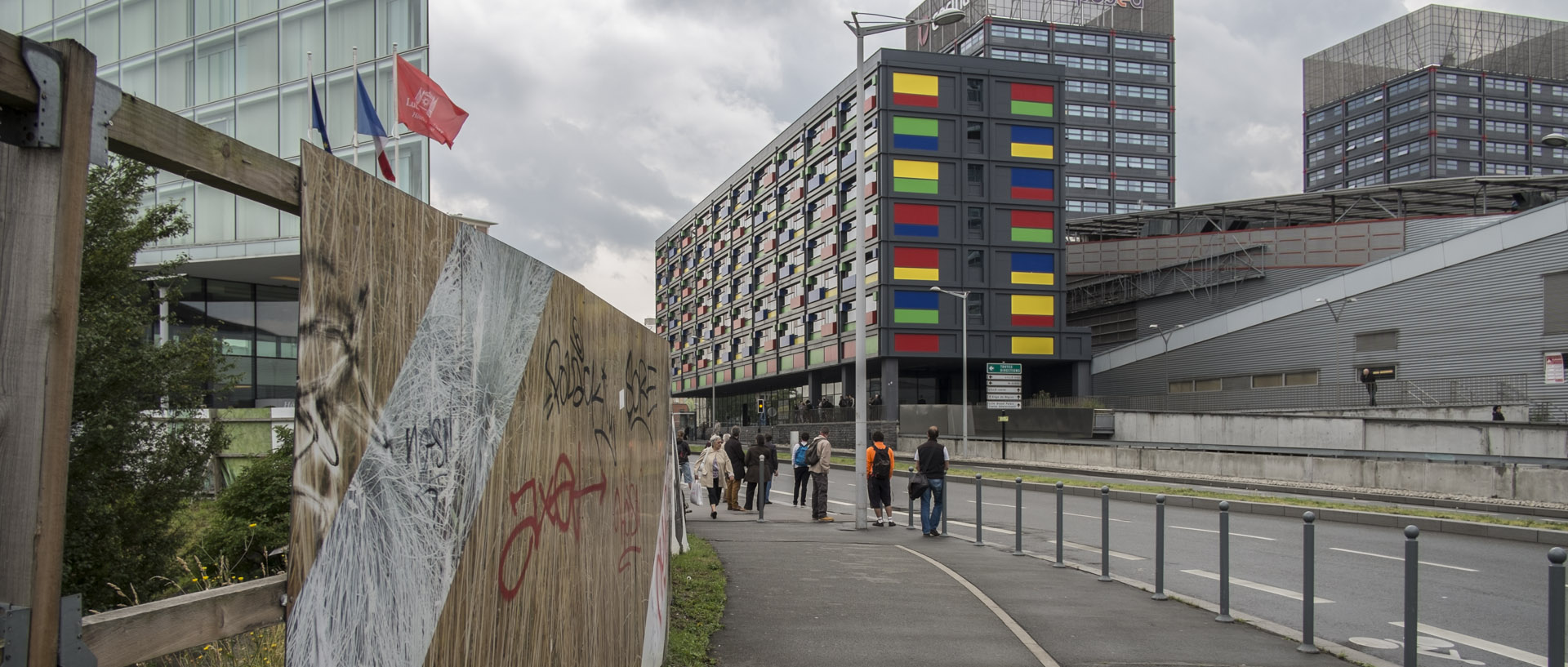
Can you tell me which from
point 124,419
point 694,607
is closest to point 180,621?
point 694,607

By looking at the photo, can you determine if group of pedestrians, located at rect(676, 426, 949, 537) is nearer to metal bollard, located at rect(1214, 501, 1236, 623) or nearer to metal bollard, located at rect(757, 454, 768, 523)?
metal bollard, located at rect(757, 454, 768, 523)

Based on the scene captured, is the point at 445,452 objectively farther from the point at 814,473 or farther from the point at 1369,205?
the point at 1369,205

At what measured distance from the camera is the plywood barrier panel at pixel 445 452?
2281 mm

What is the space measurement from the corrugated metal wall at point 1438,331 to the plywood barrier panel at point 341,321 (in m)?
47.4

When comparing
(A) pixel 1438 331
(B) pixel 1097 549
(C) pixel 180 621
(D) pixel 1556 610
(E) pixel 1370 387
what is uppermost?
(A) pixel 1438 331

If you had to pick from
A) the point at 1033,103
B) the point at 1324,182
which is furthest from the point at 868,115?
the point at 1324,182

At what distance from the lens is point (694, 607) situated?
32.3ft

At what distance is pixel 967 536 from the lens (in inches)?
714

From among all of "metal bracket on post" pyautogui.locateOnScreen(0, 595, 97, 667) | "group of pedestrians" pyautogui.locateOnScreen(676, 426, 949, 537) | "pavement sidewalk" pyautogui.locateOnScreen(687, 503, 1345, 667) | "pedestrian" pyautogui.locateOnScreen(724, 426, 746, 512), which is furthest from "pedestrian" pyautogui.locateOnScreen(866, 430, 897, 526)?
"metal bracket on post" pyautogui.locateOnScreen(0, 595, 97, 667)

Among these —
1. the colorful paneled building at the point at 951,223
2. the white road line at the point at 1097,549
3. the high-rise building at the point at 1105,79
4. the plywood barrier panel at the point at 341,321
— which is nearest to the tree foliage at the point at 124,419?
the plywood barrier panel at the point at 341,321

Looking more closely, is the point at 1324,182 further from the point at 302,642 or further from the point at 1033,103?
the point at 302,642

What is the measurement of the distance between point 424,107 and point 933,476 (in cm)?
944

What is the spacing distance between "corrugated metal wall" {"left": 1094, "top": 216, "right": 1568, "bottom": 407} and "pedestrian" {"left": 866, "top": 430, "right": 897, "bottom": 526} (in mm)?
33286

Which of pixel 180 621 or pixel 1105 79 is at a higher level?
pixel 1105 79
